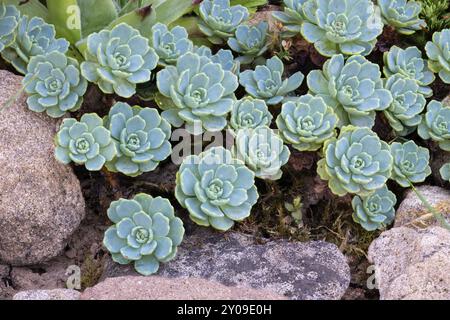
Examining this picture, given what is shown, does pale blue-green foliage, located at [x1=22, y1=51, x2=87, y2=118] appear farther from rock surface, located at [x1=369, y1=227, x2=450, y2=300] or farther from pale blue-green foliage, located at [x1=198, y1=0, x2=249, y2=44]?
rock surface, located at [x1=369, y1=227, x2=450, y2=300]

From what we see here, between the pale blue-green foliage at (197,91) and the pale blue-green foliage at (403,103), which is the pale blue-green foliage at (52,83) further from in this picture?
the pale blue-green foliage at (403,103)

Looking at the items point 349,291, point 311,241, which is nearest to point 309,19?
point 311,241

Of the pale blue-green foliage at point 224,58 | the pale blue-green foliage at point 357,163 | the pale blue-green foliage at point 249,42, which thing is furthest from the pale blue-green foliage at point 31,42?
the pale blue-green foliage at point 357,163

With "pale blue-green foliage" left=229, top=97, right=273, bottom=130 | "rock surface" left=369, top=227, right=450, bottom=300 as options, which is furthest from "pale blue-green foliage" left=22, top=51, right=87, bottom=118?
"rock surface" left=369, top=227, right=450, bottom=300

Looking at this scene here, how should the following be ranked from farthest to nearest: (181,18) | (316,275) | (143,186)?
1. (181,18)
2. (143,186)
3. (316,275)

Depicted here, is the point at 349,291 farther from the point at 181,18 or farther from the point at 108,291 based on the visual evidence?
the point at 181,18

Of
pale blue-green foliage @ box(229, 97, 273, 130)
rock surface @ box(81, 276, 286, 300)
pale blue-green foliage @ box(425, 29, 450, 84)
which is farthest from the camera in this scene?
pale blue-green foliage @ box(425, 29, 450, 84)
